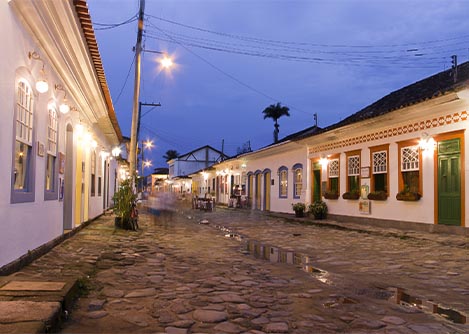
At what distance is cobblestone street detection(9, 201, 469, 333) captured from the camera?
4207mm

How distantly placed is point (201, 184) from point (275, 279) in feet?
134

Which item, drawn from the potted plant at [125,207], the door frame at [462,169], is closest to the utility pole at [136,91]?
the potted plant at [125,207]

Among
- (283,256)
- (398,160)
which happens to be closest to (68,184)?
(283,256)

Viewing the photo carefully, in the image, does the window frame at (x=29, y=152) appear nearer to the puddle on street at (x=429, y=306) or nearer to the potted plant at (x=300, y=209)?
→ the puddle on street at (x=429, y=306)

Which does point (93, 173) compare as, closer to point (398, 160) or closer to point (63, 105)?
point (63, 105)

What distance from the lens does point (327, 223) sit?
630 inches

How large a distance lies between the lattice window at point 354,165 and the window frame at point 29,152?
12.1m

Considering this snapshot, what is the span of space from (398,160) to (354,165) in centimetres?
271

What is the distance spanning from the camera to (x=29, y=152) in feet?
21.7

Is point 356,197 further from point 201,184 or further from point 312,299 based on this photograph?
point 201,184

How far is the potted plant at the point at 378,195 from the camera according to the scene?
559 inches

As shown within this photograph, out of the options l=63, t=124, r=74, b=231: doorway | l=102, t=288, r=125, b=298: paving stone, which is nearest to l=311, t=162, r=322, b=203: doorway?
l=63, t=124, r=74, b=231: doorway

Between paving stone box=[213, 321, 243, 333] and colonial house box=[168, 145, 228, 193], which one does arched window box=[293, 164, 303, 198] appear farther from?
colonial house box=[168, 145, 228, 193]

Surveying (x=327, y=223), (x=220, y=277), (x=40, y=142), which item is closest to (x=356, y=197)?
(x=327, y=223)
